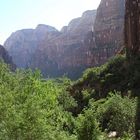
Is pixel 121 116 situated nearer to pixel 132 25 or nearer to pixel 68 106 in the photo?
pixel 68 106

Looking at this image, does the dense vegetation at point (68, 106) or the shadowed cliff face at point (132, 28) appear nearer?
the dense vegetation at point (68, 106)

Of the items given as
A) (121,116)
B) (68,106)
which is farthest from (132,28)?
(121,116)

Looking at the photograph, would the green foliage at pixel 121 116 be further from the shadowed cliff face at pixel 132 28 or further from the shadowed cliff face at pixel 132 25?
the shadowed cliff face at pixel 132 25

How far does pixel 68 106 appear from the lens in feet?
298

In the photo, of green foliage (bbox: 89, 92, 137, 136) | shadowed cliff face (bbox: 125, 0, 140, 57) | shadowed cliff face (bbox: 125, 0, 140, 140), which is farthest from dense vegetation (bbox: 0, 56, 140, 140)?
shadowed cliff face (bbox: 125, 0, 140, 57)

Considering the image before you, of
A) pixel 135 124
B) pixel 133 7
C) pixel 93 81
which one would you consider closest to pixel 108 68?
pixel 93 81

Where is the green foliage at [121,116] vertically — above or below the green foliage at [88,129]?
below

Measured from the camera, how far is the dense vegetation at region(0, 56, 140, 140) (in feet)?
122

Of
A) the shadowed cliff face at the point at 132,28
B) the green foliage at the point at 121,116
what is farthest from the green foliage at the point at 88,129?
the shadowed cliff face at the point at 132,28

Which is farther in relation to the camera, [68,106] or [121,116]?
[68,106]

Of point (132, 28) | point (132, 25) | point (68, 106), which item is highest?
point (132, 25)

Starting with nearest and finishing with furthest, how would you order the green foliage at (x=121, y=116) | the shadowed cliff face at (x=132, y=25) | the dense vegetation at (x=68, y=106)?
the dense vegetation at (x=68, y=106) < the green foliage at (x=121, y=116) < the shadowed cliff face at (x=132, y=25)

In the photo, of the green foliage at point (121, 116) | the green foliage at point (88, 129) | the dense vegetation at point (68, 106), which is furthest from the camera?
the green foliage at point (121, 116)

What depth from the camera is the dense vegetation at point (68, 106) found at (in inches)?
1463
